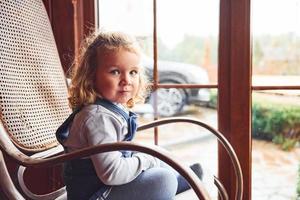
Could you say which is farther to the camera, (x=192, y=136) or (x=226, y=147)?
(x=192, y=136)

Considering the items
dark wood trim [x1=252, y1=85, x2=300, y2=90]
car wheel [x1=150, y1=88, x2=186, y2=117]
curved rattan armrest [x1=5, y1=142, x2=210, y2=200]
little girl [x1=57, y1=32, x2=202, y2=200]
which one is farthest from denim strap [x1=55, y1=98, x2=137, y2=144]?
dark wood trim [x1=252, y1=85, x2=300, y2=90]

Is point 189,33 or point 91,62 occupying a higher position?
point 189,33

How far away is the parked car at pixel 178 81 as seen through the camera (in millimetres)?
1878

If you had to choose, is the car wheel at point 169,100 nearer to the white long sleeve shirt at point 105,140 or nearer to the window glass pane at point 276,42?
the window glass pane at point 276,42

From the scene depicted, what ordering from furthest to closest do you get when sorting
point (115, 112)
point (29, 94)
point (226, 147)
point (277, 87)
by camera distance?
point (277, 87) → point (29, 94) → point (226, 147) → point (115, 112)

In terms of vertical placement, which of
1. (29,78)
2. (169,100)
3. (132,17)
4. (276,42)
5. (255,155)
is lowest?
(255,155)

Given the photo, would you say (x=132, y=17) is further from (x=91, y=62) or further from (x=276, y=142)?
(x=276, y=142)

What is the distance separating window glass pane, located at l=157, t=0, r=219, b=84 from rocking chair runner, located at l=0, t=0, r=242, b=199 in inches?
17.2

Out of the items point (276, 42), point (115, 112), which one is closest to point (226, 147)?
point (115, 112)

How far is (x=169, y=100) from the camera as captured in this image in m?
1.92

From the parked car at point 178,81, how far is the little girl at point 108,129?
1.59 ft

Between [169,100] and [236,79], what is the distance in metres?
0.32

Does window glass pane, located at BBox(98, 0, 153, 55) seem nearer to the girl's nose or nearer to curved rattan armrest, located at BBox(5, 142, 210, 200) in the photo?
the girl's nose

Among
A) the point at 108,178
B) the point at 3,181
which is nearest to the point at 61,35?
the point at 3,181
